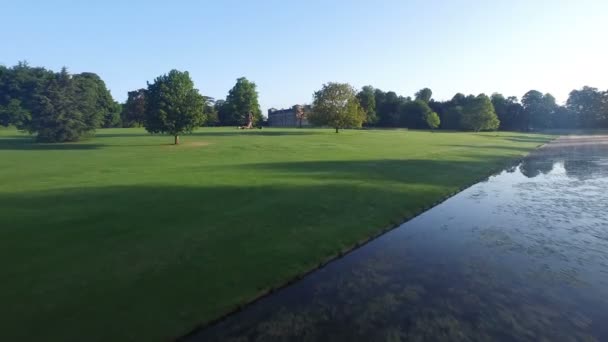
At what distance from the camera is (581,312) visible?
26.4 feet

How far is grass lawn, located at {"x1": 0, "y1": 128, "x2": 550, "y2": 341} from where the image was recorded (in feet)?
25.4

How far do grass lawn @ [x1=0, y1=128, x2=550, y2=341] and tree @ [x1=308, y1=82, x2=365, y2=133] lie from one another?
2065 inches

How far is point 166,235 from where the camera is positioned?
12.4 metres

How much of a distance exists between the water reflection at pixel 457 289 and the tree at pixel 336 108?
63.9m

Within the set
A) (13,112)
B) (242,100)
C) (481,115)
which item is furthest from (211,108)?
(481,115)

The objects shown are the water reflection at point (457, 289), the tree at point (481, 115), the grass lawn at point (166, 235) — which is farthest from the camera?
the tree at point (481, 115)

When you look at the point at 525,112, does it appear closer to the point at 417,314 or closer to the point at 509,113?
the point at 509,113

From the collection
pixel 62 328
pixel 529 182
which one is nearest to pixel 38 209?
pixel 62 328

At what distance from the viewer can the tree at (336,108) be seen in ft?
258

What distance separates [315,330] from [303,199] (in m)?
10.4

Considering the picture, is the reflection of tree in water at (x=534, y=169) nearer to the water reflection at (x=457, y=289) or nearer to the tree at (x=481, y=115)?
the water reflection at (x=457, y=289)

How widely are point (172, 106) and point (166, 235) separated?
128ft

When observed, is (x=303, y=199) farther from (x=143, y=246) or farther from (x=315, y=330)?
(x=315, y=330)

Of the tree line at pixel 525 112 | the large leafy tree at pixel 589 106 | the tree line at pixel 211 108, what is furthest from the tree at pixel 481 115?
the large leafy tree at pixel 589 106
